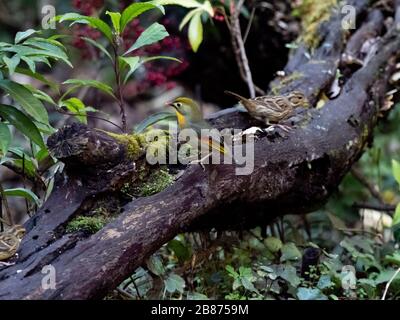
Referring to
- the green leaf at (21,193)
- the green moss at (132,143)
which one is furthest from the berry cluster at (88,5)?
the green moss at (132,143)

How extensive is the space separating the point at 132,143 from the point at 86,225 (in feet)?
1.34

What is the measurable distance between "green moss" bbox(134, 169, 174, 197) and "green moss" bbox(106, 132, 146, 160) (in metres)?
0.12

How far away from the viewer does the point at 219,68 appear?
566cm

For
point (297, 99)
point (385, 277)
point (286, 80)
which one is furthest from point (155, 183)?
point (286, 80)

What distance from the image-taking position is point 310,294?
2.88m

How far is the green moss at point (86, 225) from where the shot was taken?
225cm

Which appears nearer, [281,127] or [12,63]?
[12,63]

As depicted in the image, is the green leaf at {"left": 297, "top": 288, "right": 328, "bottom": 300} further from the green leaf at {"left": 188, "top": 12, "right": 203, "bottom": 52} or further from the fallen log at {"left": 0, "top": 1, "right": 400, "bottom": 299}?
the green leaf at {"left": 188, "top": 12, "right": 203, "bottom": 52}

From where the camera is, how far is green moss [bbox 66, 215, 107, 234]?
2254 millimetres

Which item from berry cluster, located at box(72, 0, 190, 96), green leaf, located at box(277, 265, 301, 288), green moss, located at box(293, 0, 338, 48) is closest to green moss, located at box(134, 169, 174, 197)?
green leaf, located at box(277, 265, 301, 288)

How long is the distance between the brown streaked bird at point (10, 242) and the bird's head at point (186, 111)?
0.92 meters

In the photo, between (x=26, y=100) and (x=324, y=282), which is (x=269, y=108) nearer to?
(x=324, y=282)

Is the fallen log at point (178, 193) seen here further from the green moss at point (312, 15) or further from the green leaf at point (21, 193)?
the green moss at point (312, 15)
